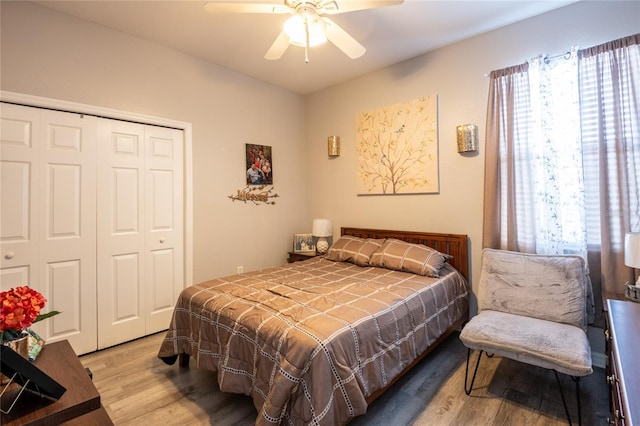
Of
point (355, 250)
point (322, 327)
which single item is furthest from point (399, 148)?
point (322, 327)

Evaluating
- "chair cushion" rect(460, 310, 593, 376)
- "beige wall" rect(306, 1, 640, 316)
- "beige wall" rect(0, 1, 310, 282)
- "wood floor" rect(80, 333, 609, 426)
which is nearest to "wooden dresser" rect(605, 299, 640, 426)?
"chair cushion" rect(460, 310, 593, 376)

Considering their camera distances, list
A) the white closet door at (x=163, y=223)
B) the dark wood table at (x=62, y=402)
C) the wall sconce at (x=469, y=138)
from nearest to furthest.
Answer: the dark wood table at (x=62, y=402), the wall sconce at (x=469, y=138), the white closet door at (x=163, y=223)

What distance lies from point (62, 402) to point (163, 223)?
2159 millimetres

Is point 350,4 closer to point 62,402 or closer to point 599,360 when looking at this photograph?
point 62,402

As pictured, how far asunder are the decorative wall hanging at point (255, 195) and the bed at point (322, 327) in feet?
3.85

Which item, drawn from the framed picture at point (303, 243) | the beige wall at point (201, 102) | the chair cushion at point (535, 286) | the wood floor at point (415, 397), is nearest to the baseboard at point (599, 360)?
the wood floor at point (415, 397)

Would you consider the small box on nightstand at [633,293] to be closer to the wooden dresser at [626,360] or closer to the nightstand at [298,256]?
the wooden dresser at [626,360]

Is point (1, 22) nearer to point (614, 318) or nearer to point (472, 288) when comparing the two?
point (614, 318)

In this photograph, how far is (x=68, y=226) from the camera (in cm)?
254

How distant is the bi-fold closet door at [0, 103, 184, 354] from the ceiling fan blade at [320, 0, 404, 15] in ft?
6.76

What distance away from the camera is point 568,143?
2338 millimetres

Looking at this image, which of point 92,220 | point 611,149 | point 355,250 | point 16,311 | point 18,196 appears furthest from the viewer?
point 355,250

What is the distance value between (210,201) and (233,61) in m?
1.57

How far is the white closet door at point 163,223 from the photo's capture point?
118 inches
